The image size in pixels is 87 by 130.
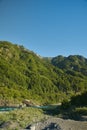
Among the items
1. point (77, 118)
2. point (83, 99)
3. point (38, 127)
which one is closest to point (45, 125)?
point (38, 127)

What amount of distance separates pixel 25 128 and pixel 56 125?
4.26 m

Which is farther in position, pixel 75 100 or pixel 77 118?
pixel 75 100

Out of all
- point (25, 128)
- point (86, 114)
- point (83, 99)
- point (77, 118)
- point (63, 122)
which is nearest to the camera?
point (25, 128)

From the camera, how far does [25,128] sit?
4203 cm

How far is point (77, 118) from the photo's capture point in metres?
54.2

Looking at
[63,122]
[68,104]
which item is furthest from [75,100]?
[63,122]

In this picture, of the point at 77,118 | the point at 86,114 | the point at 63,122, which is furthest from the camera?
the point at 86,114

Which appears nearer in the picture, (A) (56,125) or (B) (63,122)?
(A) (56,125)

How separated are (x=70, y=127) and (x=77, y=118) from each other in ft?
39.1

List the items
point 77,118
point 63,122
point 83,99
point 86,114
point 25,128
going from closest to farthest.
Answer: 1. point 25,128
2. point 63,122
3. point 77,118
4. point 86,114
5. point 83,99

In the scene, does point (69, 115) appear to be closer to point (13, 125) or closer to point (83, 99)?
point (13, 125)

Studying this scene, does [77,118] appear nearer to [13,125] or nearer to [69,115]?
[69,115]

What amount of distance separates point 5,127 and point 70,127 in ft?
28.1

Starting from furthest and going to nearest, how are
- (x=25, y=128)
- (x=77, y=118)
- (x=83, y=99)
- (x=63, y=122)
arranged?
(x=83, y=99) → (x=77, y=118) → (x=63, y=122) → (x=25, y=128)
